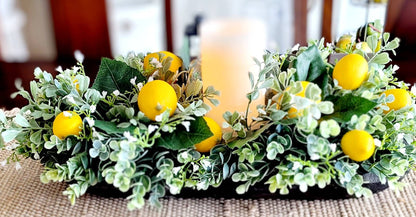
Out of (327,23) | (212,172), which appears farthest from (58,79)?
(327,23)

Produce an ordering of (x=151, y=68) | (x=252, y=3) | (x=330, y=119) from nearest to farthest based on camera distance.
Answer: (x=330, y=119) < (x=151, y=68) < (x=252, y=3)

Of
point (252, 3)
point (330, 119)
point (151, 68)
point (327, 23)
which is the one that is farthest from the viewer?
point (252, 3)

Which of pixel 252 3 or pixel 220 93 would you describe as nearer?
pixel 220 93

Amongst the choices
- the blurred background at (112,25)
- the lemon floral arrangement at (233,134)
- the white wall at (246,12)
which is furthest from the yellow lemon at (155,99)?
the white wall at (246,12)

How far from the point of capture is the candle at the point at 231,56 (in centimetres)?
47

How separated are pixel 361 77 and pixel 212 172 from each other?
0.20 meters

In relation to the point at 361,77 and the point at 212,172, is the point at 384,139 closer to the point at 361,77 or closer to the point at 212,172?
the point at 361,77

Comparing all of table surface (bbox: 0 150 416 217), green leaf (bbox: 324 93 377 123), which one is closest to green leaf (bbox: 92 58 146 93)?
table surface (bbox: 0 150 416 217)

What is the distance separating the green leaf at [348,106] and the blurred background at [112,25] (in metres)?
1.65

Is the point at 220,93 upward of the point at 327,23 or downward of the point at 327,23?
upward

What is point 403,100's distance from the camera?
51 cm

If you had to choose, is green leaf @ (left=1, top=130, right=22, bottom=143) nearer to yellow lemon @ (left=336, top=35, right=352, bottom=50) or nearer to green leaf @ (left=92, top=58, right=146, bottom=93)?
green leaf @ (left=92, top=58, right=146, bottom=93)

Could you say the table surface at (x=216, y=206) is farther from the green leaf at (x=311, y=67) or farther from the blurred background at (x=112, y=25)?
the blurred background at (x=112, y=25)

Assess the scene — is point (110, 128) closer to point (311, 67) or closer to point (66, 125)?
point (66, 125)
